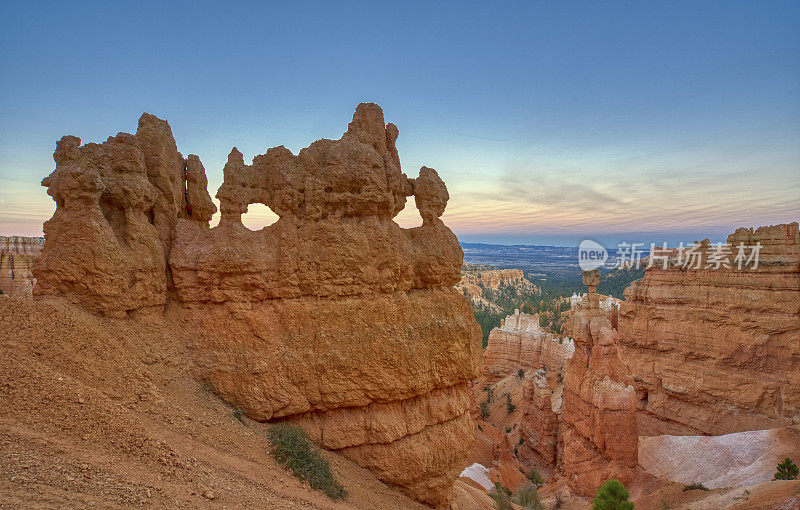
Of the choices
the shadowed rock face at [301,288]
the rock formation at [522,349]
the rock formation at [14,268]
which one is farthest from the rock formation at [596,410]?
the rock formation at [14,268]

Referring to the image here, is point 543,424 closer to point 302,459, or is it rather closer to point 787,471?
point 787,471

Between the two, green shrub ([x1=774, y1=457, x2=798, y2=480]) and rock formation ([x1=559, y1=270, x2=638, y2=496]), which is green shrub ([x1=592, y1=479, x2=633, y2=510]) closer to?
rock formation ([x1=559, y1=270, x2=638, y2=496])

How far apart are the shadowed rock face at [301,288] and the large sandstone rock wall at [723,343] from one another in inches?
885

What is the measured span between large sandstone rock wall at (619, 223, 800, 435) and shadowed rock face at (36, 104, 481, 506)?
73.8 feet

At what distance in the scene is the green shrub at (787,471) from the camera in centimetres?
1461

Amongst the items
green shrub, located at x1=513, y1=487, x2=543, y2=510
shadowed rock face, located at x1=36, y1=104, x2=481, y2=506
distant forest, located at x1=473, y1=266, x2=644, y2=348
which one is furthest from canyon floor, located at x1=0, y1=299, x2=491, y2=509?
distant forest, located at x1=473, y1=266, x2=644, y2=348

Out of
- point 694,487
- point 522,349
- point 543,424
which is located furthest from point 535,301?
point 694,487

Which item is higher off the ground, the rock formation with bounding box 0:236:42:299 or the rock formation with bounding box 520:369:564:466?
Answer: the rock formation with bounding box 0:236:42:299

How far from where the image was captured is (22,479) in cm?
399

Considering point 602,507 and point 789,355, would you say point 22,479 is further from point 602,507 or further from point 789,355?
point 789,355

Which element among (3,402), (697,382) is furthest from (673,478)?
(3,402)

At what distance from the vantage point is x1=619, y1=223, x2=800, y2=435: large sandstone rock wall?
22062 millimetres

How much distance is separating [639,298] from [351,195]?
2724 centimetres

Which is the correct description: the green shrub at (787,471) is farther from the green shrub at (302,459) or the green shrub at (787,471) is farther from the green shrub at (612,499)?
the green shrub at (302,459)
